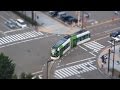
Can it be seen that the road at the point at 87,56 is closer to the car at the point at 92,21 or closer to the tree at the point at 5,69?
the car at the point at 92,21

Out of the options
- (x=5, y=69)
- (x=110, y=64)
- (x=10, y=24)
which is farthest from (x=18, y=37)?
(x=5, y=69)

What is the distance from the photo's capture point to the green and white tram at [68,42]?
2409cm

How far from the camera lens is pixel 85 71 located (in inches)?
901

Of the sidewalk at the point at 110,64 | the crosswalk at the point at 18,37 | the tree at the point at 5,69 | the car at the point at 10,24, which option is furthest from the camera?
the car at the point at 10,24

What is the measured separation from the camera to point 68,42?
2534 cm

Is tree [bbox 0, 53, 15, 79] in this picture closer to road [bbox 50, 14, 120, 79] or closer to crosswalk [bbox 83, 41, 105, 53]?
road [bbox 50, 14, 120, 79]

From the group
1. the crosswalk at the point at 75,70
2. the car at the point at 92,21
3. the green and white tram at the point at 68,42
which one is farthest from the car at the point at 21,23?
the crosswalk at the point at 75,70

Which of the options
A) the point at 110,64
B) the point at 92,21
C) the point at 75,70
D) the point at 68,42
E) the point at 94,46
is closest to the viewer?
the point at 75,70

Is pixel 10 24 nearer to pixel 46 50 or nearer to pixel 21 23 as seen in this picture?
pixel 21 23

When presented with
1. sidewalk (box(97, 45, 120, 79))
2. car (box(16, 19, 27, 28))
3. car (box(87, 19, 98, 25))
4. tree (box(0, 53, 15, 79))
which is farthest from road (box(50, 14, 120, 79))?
car (box(16, 19, 27, 28))

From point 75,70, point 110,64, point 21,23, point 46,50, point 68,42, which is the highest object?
point 21,23
